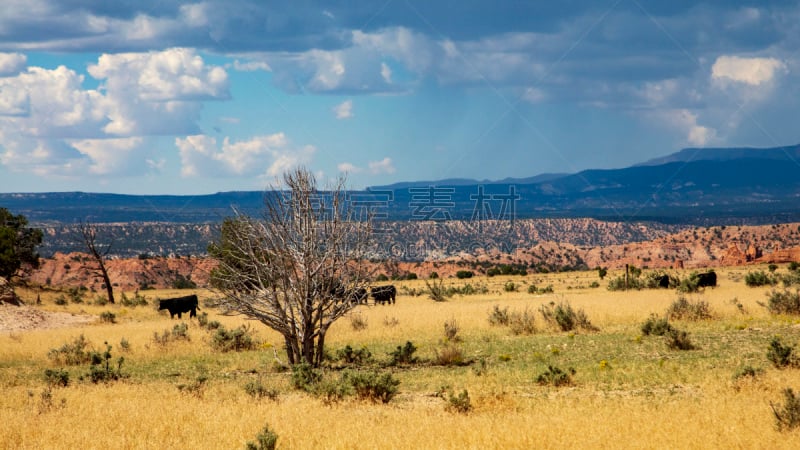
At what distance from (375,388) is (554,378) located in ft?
11.8

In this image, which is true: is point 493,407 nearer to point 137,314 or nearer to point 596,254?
point 137,314

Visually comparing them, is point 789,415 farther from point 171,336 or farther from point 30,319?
point 30,319

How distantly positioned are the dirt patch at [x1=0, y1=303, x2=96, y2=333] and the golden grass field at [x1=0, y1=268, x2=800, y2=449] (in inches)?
297

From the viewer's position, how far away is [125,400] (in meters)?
14.8

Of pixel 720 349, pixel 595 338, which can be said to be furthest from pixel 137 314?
pixel 720 349

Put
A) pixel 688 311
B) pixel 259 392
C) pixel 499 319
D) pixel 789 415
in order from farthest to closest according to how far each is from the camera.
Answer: pixel 499 319 < pixel 688 311 < pixel 259 392 < pixel 789 415

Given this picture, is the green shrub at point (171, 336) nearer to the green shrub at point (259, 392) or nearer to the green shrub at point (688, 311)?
the green shrub at point (259, 392)

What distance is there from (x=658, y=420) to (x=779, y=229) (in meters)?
102

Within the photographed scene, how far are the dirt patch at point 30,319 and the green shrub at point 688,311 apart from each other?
25.2 meters

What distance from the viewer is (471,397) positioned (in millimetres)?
14086

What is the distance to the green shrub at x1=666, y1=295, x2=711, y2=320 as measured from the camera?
2602 centimetres

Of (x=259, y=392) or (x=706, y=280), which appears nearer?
(x=259, y=392)

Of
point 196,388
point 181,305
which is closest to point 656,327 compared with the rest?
point 196,388

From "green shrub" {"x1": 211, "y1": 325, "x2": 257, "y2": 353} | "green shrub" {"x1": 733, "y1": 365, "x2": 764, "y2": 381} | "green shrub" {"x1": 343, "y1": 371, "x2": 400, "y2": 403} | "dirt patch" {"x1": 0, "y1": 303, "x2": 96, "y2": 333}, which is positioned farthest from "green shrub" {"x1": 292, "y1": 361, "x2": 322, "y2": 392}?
"dirt patch" {"x1": 0, "y1": 303, "x2": 96, "y2": 333}
